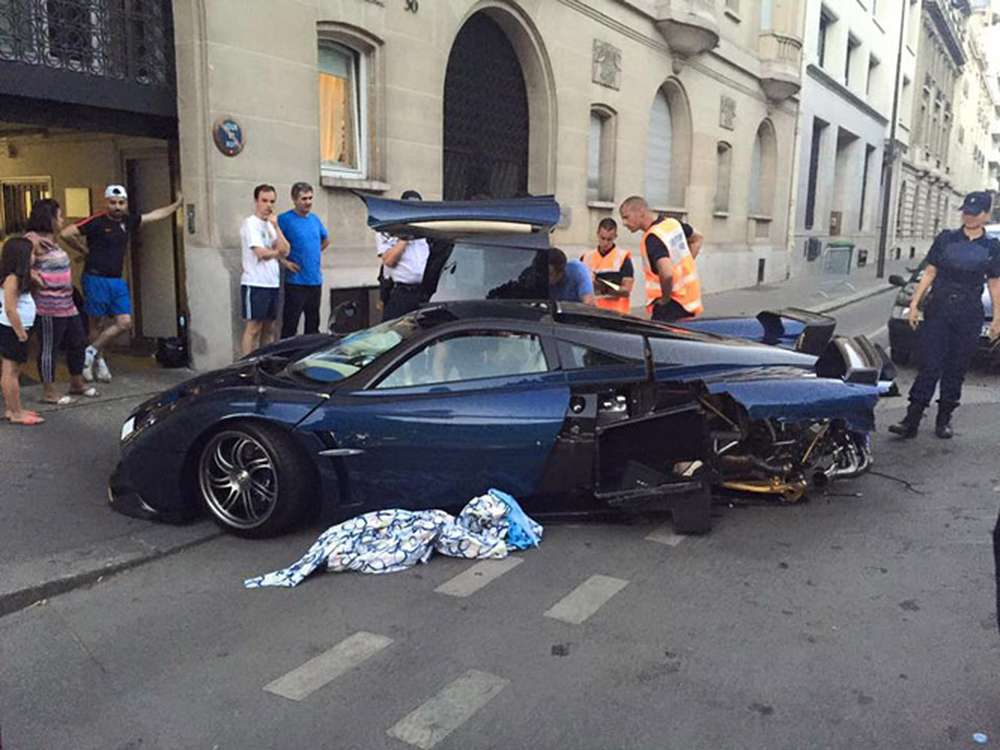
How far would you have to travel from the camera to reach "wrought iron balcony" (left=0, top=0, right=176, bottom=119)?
6867 millimetres

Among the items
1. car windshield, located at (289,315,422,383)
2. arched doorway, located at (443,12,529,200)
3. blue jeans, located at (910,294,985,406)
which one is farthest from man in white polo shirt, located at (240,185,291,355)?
blue jeans, located at (910,294,985,406)

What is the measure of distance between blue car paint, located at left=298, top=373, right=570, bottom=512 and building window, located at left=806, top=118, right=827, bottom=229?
26.1 meters

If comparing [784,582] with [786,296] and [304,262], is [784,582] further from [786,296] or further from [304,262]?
[786,296]

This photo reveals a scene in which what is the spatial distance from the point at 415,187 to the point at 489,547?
7.36 meters

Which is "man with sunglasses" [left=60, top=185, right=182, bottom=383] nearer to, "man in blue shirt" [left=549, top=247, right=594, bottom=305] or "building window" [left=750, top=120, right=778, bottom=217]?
"man in blue shirt" [left=549, top=247, right=594, bottom=305]

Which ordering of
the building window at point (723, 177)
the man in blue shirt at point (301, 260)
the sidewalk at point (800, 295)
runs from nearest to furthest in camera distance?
the man in blue shirt at point (301, 260)
the sidewalk at point (800, 295)
the building window at point (723, 177)

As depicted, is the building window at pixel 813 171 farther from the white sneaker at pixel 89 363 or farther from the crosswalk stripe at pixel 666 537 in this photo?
the crosswalk stripe at pixel 666 537

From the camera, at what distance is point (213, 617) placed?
12.1 ft

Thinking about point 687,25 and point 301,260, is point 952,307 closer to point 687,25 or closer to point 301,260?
point 301,260

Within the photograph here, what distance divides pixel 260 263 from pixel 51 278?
76.7 inches

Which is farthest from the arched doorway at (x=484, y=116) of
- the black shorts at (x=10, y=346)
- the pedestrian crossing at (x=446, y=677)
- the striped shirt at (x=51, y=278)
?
the pedestrian crossing at (x=446, y=677)

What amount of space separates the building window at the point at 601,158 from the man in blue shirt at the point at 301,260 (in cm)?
797

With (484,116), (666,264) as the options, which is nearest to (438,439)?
Result: (666,264)

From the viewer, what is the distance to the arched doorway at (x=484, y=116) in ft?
39.5
